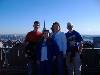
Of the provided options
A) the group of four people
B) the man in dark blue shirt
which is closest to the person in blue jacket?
the group of four people

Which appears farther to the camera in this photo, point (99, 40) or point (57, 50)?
point (99, 40)

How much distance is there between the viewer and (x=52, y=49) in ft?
28.8

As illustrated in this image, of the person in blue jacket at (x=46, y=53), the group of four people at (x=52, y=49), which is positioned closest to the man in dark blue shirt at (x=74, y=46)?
the group of four people at (x=52, y=49)

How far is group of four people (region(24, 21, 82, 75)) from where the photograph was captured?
8.77 m

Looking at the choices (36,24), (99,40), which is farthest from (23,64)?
(99,40)

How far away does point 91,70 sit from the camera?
1070 cm

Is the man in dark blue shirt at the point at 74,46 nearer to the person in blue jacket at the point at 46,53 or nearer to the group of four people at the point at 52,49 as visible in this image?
the group of four people at the point at 52,49

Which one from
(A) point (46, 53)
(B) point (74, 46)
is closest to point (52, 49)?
(A) point (46, 53)

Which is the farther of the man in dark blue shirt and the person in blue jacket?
the man in dark blue shirt

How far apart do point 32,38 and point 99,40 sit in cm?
522

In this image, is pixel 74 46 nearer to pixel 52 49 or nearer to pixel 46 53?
pixel 52 49

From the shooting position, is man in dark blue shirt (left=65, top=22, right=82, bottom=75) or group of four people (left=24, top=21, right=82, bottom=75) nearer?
group of four people (left=24, top=21, right=82, bottom=75)

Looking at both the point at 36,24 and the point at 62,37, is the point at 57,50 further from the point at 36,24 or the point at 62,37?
the point at 36,24

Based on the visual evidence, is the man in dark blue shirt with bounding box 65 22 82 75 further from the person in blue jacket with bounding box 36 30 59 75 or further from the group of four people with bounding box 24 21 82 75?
the person in blue jacket with bounding box 36 30 59 75
